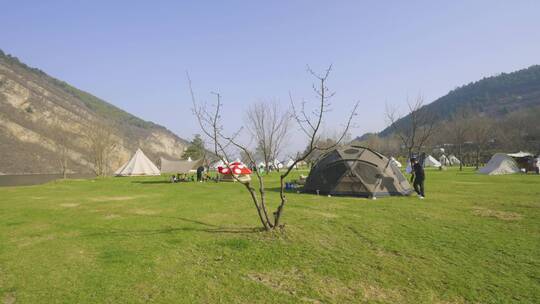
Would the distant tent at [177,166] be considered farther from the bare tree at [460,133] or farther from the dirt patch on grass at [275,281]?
the dirt patch on grass at [275,281]

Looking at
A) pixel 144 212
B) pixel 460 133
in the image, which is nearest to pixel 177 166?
pixel 144 212

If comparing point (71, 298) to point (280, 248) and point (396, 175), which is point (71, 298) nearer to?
point (280, 248)

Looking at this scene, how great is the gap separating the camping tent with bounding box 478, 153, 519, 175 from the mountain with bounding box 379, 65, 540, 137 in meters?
105

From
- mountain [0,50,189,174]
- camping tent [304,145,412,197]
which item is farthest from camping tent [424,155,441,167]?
mountain [0,50,189,174]

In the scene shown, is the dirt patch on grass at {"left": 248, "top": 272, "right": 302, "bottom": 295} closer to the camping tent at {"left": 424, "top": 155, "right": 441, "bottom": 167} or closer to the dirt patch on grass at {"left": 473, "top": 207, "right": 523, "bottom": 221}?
the dirt patch on grass at {"left": 473, "top": 207, "right": 523, "bottom": 221}

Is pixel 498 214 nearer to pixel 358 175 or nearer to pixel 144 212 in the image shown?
pixel 358 175

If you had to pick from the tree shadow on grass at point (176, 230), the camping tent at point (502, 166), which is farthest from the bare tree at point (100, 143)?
the camping tent at point (502, 166)

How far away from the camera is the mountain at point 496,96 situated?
452 ft

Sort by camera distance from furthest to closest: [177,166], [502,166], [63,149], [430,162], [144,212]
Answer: [430,162] → [177,166] → [63,149] → [502,166] → [144,212]

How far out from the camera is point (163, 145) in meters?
177

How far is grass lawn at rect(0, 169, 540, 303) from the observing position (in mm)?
5215

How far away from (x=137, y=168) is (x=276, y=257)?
4148 centimetres

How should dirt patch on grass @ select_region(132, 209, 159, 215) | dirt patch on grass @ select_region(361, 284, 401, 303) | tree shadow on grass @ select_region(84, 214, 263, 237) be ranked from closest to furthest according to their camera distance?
dirt patch on grass @ select_region(361, 284, 401, 303)
tree shadow on grass @ select_region(84, 214, 263, 237)
dirt patch on grass @ select_region(132, 209, 159, 215)

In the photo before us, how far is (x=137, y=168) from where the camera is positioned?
43906mm
